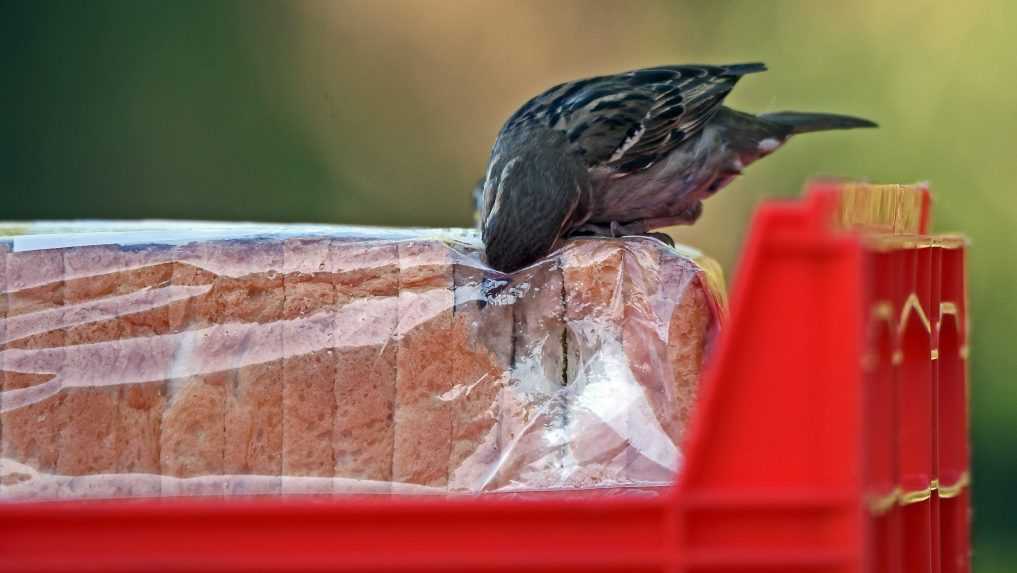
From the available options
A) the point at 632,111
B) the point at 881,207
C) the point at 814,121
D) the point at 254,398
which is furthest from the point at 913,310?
the point at 814,121

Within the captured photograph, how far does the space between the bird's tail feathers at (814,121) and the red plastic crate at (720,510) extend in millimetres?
3283

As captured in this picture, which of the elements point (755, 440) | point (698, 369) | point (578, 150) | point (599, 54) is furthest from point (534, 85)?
point (755, 440)

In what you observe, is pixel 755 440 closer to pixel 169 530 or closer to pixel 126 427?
pixel 169 530

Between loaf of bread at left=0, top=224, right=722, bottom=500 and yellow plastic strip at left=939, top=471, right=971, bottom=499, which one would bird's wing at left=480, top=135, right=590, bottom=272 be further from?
yellow plastic strip at left=939, top=471, right=971, bottom=499

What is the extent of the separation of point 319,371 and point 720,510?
4.09 ft

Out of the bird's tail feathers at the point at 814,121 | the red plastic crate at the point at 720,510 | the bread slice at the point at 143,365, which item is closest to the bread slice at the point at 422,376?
the bread slice at the point at 143,365

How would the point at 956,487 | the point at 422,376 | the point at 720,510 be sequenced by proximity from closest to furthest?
the point at 720,510, the point at 956,487, the point at 422,376

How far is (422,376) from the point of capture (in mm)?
2658

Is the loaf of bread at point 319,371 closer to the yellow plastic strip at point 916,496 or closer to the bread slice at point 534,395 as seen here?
the bread slice at point 534,395

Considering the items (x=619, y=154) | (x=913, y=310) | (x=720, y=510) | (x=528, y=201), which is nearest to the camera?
(x=720, y=510)

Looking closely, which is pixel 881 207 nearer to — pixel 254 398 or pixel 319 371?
pixel 319 371

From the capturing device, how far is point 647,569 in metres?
1.53

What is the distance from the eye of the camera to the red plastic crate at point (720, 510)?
1.49 meters

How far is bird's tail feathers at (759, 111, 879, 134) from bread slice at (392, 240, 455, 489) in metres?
2.37
